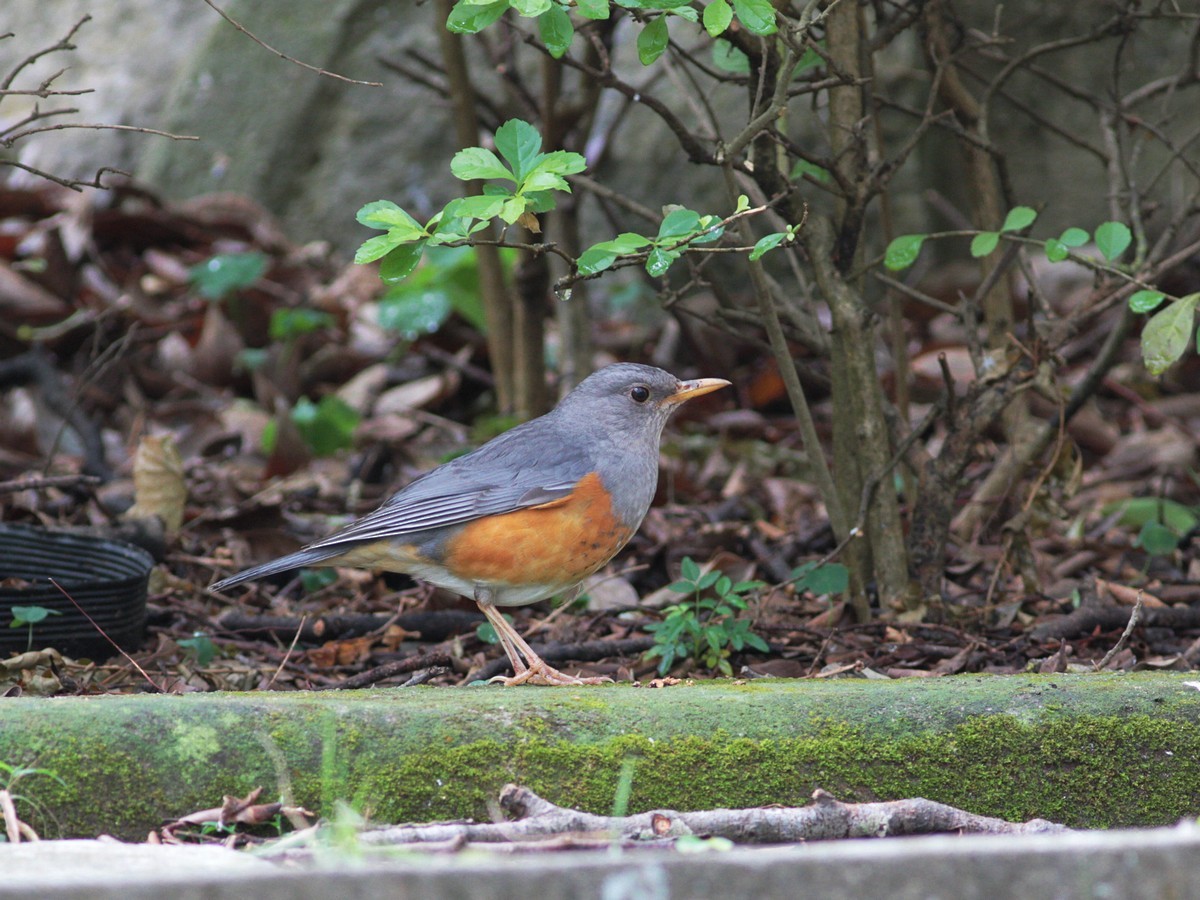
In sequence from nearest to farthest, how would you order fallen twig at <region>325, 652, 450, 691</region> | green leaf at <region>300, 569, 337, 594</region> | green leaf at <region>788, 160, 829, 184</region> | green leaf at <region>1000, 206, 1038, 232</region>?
fallen twig at <region>325, 652, 450, 691</region>, green leaf at <region>1000, 206, 1038, 232</region>, green leaf at <region>788, 160, 829, 184</region>, green leaf at <region>300, 569, 337, 594</region>

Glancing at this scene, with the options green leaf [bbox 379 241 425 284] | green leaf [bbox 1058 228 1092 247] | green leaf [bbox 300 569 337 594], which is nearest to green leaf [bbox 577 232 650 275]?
green leaf [bbox 379 241 425 284]

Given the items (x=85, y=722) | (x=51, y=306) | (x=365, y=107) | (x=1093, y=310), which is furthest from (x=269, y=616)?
(x=365, y=107)

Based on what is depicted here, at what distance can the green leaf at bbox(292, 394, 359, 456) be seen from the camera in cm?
A: 710

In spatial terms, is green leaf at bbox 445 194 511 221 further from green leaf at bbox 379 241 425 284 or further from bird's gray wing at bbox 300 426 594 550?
bird's gray wing at bbox 300 426 594 550

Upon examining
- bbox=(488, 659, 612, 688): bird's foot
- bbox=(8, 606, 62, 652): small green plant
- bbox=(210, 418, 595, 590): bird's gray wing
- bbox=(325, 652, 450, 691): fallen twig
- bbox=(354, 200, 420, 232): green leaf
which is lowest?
bbox=(488, 659, 612, 688): bird's foot

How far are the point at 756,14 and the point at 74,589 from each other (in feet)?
8.73

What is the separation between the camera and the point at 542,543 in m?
4.23

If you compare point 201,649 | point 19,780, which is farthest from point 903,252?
point 19,780

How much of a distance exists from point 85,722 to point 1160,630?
10.8ft

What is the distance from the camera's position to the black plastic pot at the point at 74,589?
4.16 m

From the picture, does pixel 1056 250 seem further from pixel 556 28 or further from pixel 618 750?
pixel 618 750

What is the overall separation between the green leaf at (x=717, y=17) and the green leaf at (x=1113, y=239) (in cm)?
149

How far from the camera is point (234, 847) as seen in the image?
8.13 feet

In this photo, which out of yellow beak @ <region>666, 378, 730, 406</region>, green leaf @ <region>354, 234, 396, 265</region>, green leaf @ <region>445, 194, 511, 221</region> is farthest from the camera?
yellow beak @ <region>666, 378, 730, 406</region>
